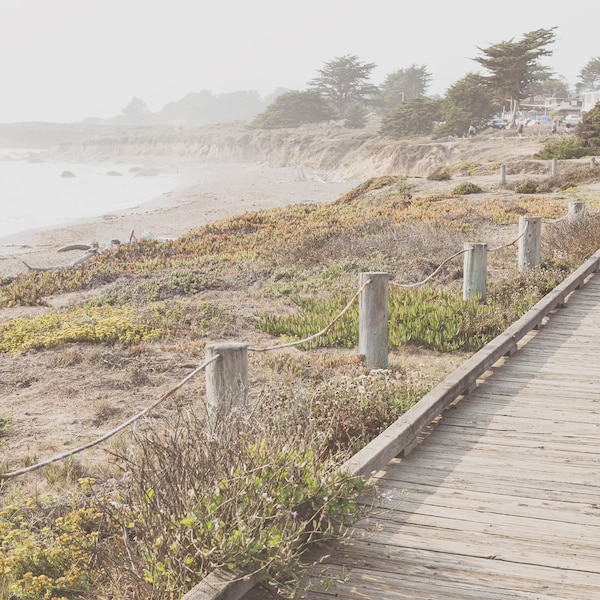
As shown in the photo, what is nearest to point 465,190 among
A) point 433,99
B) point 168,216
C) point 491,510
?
point 168,216

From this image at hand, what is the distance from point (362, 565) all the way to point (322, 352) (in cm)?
607

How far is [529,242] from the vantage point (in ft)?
42.2

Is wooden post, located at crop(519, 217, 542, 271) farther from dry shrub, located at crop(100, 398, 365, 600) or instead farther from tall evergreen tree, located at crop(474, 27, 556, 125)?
tall evergreen tree, located at crop(474, 27, 556, 125)

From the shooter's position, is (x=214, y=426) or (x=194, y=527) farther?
(x=214, y=426)

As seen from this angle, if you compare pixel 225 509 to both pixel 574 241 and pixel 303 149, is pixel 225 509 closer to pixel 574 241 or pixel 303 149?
pixel 574 241

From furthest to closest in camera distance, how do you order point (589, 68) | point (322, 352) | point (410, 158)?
point (589, 68)
point (410, 158)
point (322, 352)

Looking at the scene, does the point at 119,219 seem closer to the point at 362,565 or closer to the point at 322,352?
the point at 322,352

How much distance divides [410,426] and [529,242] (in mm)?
8323

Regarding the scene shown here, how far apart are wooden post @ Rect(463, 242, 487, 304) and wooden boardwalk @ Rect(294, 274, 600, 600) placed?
4071 millimetres

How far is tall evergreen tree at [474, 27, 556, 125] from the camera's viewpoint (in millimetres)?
66188

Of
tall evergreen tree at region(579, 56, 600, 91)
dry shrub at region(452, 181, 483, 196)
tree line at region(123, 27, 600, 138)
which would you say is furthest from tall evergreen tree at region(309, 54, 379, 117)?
dry shrub at region(452, 181, 483, 196)

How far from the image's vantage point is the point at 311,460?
395cm

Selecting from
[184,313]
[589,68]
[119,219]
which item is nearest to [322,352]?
[184,313]

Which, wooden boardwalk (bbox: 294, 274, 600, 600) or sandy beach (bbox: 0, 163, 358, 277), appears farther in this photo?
sandy beach (bbox: 0, 163, 358, 277)
